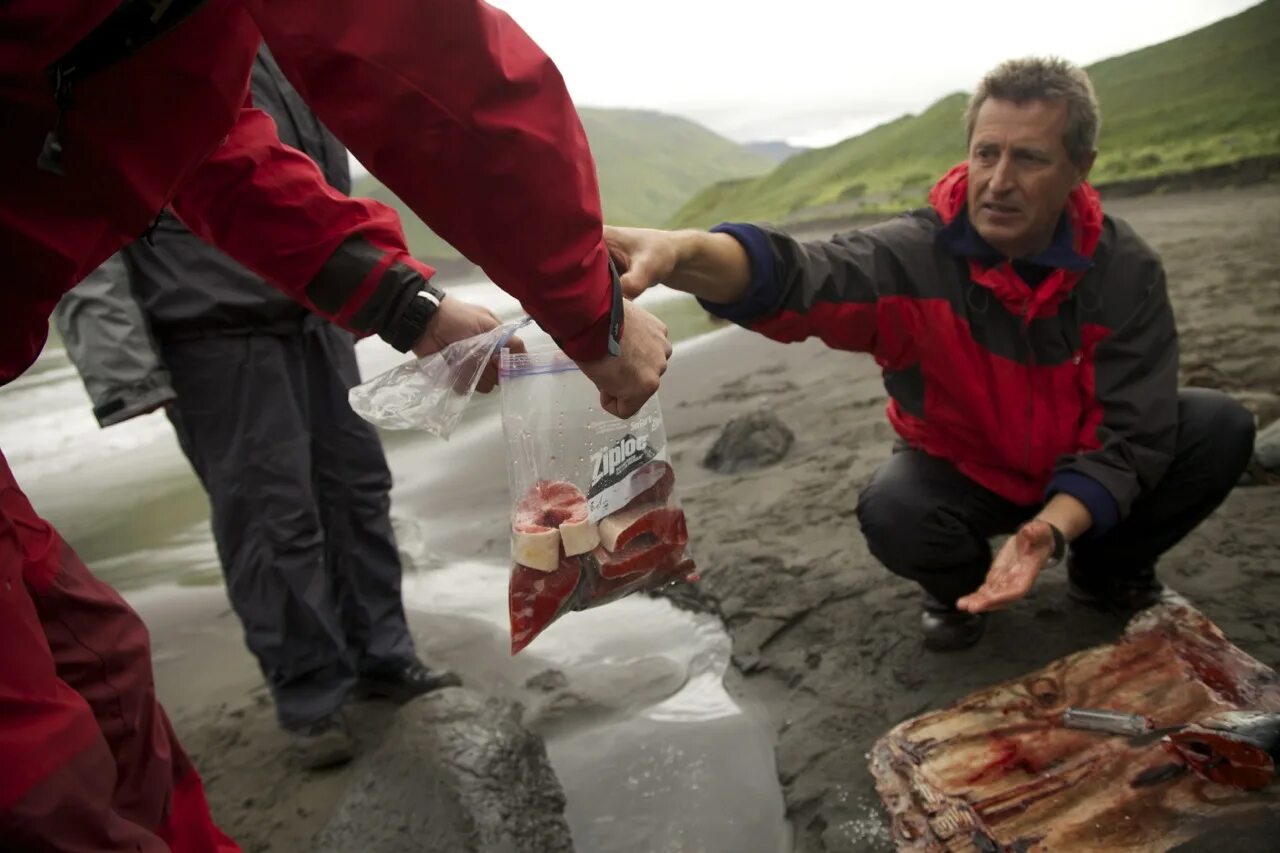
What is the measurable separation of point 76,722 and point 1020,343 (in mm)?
2135

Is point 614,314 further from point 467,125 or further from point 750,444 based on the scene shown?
point 750,444

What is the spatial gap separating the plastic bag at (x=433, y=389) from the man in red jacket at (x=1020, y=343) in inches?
25.9

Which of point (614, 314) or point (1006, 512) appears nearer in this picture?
point (614, 314)

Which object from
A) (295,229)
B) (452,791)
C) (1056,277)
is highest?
(295,229)

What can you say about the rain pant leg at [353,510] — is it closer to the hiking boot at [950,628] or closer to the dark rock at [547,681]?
the dark rock at [547,681]

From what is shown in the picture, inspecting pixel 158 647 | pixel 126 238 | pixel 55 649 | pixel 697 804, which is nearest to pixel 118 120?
pixel 126 238

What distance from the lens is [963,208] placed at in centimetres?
223

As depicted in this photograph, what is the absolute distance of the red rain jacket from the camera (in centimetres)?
85

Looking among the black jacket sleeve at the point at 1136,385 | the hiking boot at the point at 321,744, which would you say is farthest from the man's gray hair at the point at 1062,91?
the hiking boot at the point at 321,744

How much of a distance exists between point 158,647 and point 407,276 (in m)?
2.73

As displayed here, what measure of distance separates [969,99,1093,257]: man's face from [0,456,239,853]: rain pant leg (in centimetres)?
213

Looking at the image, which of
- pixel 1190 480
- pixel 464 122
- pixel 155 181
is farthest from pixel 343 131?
pixel 1190 480

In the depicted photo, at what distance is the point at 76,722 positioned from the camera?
967 mm

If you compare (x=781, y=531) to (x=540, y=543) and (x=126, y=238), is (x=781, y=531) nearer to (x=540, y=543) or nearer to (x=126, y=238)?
(x=540, y=543)
